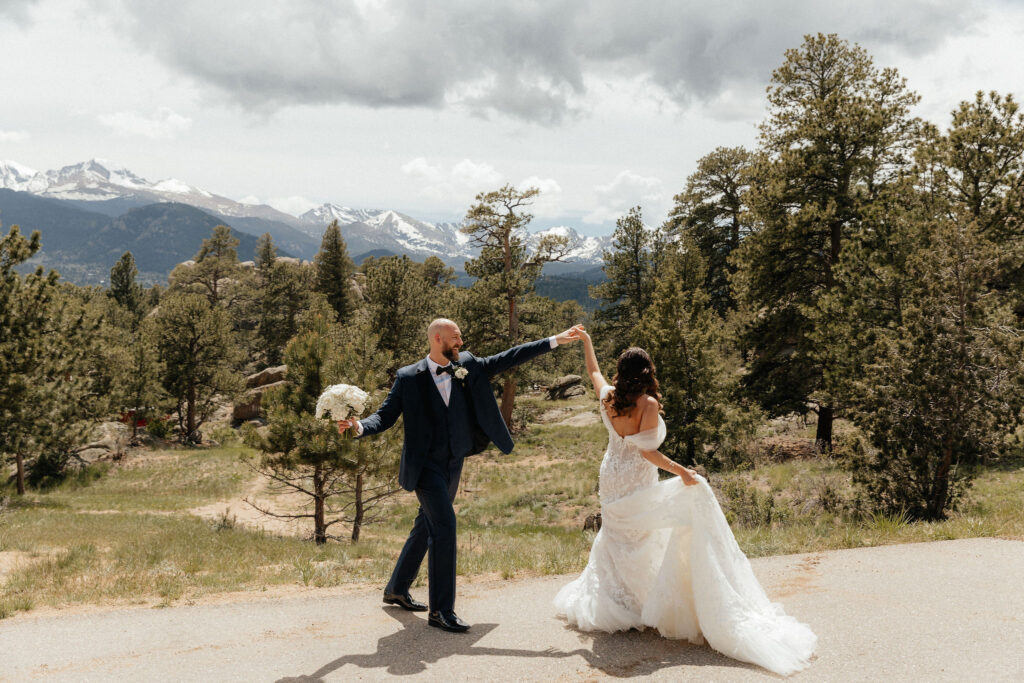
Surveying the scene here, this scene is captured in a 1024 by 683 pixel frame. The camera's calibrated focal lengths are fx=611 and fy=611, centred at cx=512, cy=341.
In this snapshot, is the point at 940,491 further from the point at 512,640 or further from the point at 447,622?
the point at 447,622

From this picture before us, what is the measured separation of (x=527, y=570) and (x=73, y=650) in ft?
14.5

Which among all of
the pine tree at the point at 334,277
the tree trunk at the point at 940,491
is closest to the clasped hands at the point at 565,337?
the tree trunk at the point at 940,491

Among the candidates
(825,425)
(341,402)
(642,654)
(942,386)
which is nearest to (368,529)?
(341,402)

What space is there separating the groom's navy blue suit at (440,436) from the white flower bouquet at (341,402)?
13.0 inches

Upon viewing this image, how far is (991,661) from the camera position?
4.19 metres

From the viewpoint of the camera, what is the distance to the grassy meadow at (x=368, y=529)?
7.30m

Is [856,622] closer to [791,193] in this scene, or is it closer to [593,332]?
[791,193]

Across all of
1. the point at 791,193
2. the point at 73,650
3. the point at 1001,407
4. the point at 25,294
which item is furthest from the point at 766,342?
the point at 25,294

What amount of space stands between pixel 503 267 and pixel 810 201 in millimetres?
16429

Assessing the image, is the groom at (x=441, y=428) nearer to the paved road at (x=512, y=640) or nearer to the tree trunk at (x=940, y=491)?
the paved road at (x=512, y=640)

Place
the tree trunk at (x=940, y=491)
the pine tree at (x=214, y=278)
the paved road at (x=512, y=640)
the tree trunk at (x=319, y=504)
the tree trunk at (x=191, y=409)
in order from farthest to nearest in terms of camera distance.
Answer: the pine tree at (x=214, y=278) → the tree trunk at (x=191, y=409) → the tree trunk at (x=319, y=504) → the tree trunk at (x=940, y=491) → the paved road at (x=512, y=640)

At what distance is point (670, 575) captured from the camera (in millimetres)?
4984

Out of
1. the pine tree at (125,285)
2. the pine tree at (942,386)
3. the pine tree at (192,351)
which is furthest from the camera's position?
the pine tree at (125,285)

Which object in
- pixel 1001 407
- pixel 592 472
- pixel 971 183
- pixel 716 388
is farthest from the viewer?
pixel 592 472
